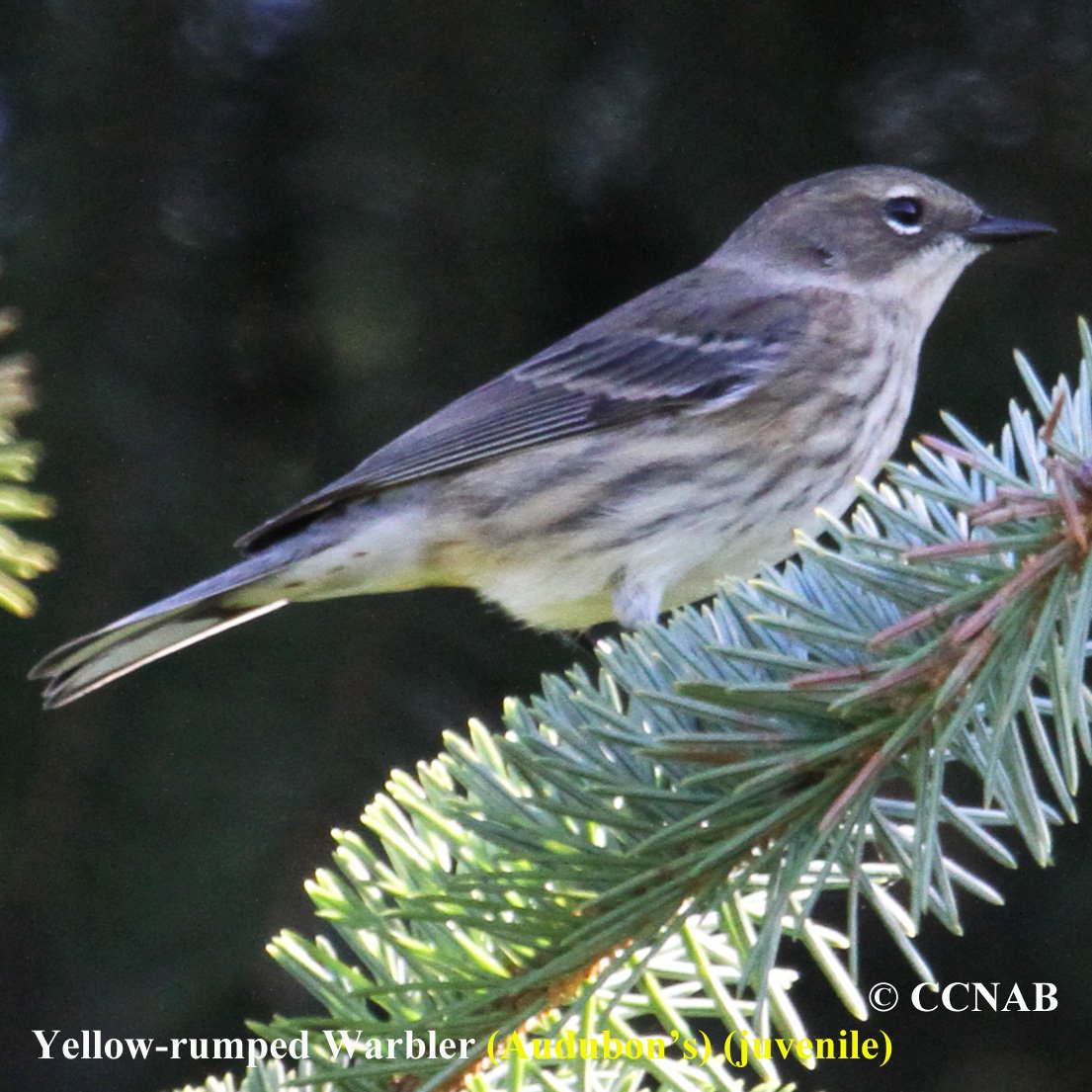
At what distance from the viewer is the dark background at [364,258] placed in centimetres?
311

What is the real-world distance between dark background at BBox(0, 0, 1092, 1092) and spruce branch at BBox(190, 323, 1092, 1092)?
53.7 inches

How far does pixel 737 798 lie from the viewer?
1.49 meters

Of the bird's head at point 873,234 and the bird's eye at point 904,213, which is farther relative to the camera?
the bird's eye at point 904,213

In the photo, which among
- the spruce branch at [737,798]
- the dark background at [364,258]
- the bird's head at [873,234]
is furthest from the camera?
the bird's head at [873,234]

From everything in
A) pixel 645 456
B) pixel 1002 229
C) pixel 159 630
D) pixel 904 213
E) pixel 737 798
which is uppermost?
pixel 904 213

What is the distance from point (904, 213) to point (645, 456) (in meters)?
0.96

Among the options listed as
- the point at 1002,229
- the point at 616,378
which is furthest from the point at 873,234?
the point at 616,378

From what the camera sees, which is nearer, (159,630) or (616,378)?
(159,630)

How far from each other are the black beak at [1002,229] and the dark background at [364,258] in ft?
0.29

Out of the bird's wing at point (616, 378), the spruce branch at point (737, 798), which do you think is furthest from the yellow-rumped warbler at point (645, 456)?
the spruce branch at point (737, 798)

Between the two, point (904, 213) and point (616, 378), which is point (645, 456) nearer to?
point (616, 378)

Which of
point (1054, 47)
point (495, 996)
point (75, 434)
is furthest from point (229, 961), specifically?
point (1054, 47)

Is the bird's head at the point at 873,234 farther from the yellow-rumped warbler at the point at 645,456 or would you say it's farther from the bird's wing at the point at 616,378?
the bird's wing at the point at 616,378

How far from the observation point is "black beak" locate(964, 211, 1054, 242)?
10.9 feet
